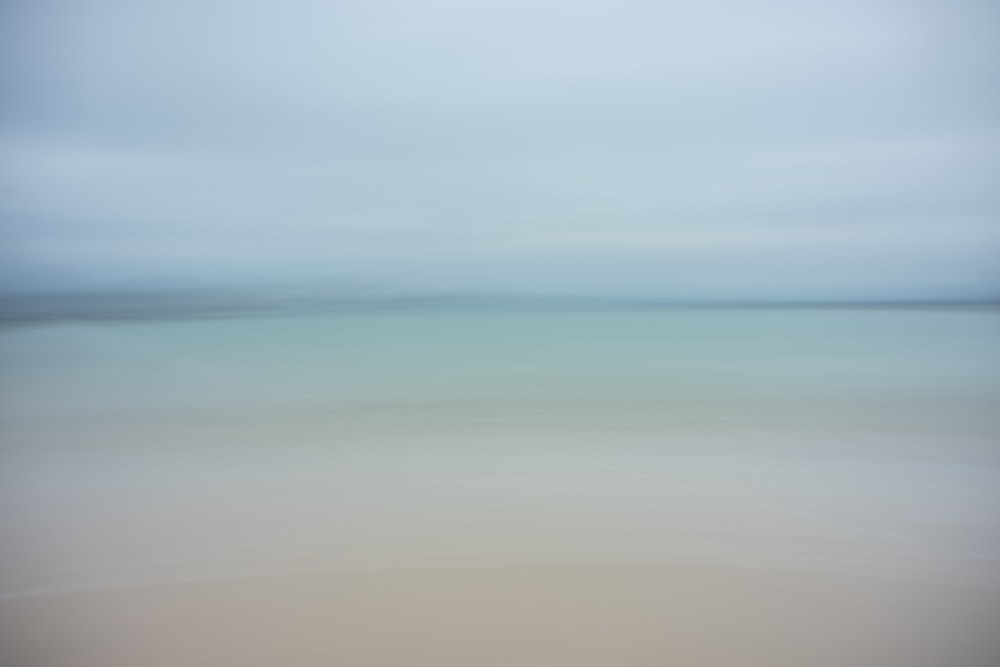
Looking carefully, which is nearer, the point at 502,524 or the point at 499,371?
the point at 502,524

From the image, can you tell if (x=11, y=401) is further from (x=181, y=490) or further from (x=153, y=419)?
(x=181, y=490)

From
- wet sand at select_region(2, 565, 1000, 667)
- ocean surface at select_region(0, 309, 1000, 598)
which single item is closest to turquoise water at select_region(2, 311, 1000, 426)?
ocean surface at select_region(0, 309, 1000, 598)

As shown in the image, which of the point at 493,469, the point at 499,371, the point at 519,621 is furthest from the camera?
the point at 499,371

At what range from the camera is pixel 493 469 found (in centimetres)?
222

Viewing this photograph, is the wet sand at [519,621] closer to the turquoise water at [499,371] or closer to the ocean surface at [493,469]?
the ocean surface at [493,469]

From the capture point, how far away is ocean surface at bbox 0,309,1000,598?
158cm

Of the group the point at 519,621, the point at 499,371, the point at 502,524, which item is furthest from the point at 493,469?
the point at 499,371

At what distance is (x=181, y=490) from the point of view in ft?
6.66

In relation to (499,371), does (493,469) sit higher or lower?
lower

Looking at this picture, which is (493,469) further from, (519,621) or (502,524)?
(519,621)

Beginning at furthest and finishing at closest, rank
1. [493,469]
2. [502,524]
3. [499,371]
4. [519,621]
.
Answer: [499,371] < [493,469] < [502,524] < [519,621]

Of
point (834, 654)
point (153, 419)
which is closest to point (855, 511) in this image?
point (834, 654)

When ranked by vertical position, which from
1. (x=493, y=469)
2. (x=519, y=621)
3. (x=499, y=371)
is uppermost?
(x=499, y=371)

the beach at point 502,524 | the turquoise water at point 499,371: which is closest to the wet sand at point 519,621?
the beach at point 502,524
